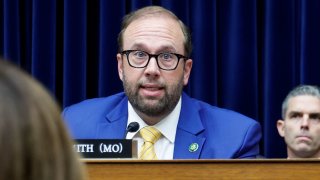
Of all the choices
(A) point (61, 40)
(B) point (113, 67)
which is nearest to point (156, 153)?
(B) point (113, 67)

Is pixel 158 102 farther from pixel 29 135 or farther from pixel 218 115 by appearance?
pixel 29 135

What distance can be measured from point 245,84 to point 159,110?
2.90 ft

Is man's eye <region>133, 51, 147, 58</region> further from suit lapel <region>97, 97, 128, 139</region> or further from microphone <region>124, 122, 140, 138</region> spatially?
microphone <region>124, 122, 140, 138</region>

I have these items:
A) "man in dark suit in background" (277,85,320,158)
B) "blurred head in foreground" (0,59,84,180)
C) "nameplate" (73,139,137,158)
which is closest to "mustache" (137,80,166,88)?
"nameplate" (73,139,137,158)

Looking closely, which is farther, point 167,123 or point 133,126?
point 167,123

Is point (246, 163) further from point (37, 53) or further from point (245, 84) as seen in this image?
point (37, 53)

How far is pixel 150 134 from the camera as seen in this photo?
207cm

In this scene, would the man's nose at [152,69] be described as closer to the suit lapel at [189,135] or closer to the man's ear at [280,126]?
the suit lapel at [189,135]

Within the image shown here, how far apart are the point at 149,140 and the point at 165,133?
9 cm

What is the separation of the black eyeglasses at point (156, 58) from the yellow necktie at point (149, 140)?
0.20 metres

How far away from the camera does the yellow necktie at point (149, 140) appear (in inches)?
78.0

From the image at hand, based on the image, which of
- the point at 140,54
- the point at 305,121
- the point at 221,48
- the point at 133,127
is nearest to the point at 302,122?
the point at 305,121

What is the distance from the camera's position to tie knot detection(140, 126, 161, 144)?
6.73 feet

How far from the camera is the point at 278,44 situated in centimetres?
294
